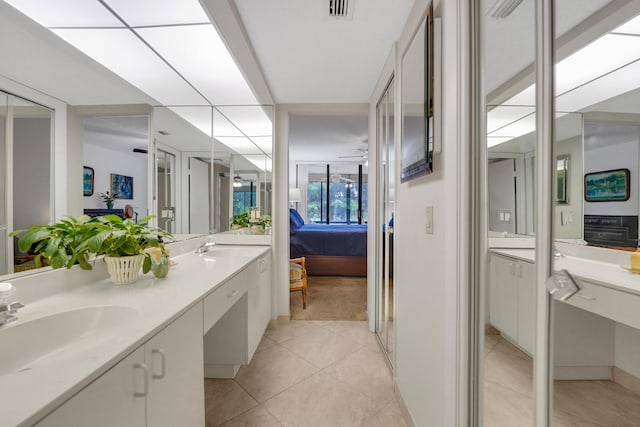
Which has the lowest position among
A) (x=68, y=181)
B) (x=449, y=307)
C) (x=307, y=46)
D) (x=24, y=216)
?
(x=449, y=307)

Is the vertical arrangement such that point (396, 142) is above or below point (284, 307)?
above

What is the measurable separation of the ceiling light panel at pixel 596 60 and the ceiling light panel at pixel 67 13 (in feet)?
5.64

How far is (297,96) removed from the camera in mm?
2732

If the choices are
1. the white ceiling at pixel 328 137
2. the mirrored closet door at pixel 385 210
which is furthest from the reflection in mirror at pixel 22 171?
the white ceiling at pixel 328 137

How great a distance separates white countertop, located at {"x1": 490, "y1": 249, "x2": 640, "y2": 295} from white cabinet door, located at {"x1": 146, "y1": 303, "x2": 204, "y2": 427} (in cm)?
113

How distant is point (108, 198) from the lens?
4.41 ft

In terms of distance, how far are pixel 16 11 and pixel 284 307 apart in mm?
2660

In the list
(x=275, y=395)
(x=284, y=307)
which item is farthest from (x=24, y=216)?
(x=284, y=307)

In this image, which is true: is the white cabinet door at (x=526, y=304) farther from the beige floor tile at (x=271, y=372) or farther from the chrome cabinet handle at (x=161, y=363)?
the beige floor tile at (x=271, y=372)

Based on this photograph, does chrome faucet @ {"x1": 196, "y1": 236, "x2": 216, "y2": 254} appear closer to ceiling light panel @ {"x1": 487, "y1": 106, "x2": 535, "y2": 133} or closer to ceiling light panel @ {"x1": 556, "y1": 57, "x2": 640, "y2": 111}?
ceiling light panel @ {"x1": 487, "y1": 106, "x2": 535, "y2": 133}

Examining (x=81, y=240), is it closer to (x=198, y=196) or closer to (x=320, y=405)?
(x=198, y=196)

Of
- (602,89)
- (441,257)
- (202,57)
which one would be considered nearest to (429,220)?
(441,257)

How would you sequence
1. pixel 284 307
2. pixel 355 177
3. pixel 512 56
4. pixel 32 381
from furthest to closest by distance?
pixel 355 177
pixel 284 307
pixel 512 56
pixel 32 381

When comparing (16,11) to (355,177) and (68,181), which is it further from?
(355,177)
